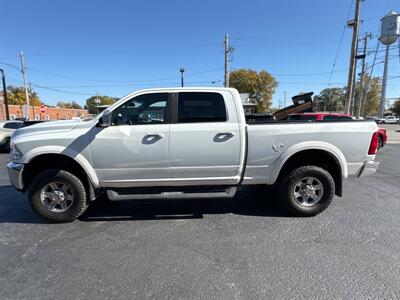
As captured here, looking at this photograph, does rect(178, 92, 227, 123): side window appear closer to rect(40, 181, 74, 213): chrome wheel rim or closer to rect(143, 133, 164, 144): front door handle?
rect(143, 133, 164, 144): front door handle

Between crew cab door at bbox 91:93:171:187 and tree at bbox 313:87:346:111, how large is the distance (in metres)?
101

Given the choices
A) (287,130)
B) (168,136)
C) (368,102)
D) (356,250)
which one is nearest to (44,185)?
(168,136)

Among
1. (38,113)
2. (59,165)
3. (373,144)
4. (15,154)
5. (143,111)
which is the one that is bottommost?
(59,165)

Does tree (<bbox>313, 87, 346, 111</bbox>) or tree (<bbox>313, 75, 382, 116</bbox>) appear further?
tree (<bbox>313, 87, 346, 111</bbox>)

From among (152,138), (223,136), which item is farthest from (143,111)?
(223,136)

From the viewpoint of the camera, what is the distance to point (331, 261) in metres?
2.61

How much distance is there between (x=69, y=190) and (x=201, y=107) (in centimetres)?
235

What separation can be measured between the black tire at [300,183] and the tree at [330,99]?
99373 mm

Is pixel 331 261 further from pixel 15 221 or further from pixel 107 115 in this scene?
pixel 15 221

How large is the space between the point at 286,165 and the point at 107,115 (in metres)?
2.80

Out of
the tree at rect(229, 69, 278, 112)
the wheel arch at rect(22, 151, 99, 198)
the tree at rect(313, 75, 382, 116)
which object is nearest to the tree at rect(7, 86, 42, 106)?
the tree at rect(229, 69, 278, 112)

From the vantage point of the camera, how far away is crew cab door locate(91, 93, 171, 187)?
333 cm

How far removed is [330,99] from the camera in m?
100

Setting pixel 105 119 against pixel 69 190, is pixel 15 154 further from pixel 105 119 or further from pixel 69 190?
pixel 105 119
